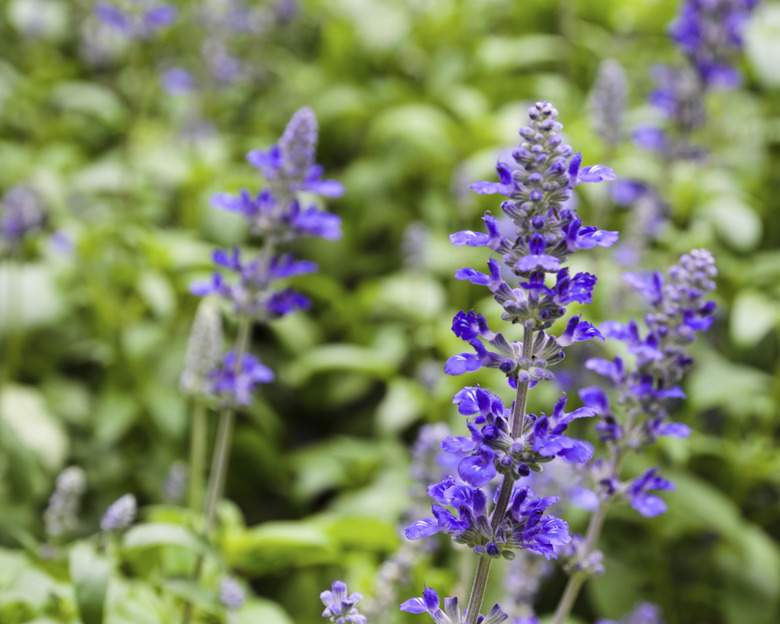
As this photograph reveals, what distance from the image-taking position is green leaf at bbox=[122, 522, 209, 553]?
2.35 metres

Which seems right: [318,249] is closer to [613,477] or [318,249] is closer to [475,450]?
[613,477]

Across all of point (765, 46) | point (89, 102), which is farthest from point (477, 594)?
point (89, 102)

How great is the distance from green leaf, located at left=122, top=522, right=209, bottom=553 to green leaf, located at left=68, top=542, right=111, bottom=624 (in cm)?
12

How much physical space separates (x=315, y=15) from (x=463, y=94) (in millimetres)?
2432

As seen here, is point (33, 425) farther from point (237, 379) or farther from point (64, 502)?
point (237, 379)

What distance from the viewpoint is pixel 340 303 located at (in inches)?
183

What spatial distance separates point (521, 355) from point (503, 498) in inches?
11.7

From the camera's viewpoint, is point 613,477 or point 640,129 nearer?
point 613,477

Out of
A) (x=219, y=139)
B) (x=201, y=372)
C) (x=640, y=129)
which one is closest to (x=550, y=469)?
(x=201, y=372)

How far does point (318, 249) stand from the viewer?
17.1 feet

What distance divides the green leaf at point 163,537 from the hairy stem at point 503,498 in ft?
3.75

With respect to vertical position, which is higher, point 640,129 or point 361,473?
point 640,129

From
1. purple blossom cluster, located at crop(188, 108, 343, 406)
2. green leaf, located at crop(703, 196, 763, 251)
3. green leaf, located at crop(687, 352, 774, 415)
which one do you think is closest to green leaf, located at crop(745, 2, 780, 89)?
green leaf, located at crop(703, 196, 763, 251)

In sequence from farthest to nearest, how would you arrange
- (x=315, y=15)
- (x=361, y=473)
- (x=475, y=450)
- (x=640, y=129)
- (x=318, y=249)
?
(x=315, y=15) < (x=318, y=249) < (x=640, y=129) < (x=361, y=473) < (x=475, y=450)
